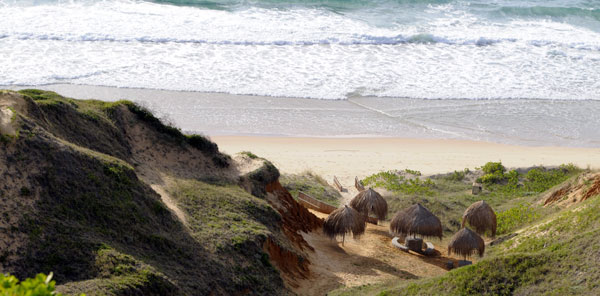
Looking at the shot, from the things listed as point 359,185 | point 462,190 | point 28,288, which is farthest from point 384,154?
point 28,288

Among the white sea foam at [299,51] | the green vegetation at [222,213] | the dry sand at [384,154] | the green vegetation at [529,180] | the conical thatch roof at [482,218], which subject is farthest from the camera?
the white sea foam at [299,51]

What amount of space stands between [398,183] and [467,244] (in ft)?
20.5

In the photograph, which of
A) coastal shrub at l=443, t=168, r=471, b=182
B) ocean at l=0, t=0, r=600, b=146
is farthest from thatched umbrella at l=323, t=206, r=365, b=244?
ocean at l=0, t=0, r=600, b=146

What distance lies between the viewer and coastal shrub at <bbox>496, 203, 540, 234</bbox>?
61.0 feet

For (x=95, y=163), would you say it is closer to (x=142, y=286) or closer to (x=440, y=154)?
(x=142, y=286)

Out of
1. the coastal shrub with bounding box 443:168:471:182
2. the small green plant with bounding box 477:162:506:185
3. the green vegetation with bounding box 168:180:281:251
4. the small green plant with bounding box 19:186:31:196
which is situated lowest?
the coastal shrub with bounding box 443:168:471:182

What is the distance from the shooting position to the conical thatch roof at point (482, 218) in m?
18.1

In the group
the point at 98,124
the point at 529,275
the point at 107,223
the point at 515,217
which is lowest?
the point at 515,217

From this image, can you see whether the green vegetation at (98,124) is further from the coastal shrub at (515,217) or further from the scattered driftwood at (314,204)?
the coastal shrub at (515,217)

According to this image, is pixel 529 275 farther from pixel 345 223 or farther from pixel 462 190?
pixel 462 190

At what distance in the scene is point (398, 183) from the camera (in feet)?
74.1

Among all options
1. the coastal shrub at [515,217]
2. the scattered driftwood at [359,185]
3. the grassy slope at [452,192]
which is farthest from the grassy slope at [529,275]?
the scattered driftwood at [359,185]

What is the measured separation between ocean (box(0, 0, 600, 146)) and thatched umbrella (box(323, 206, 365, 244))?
10.0 metres

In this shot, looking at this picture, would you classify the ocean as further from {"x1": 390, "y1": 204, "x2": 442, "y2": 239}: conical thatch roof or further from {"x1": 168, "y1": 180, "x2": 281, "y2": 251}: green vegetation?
{"x1": 168, "y1": 180, "x2": 281, "y2": 251}: green vegetation
